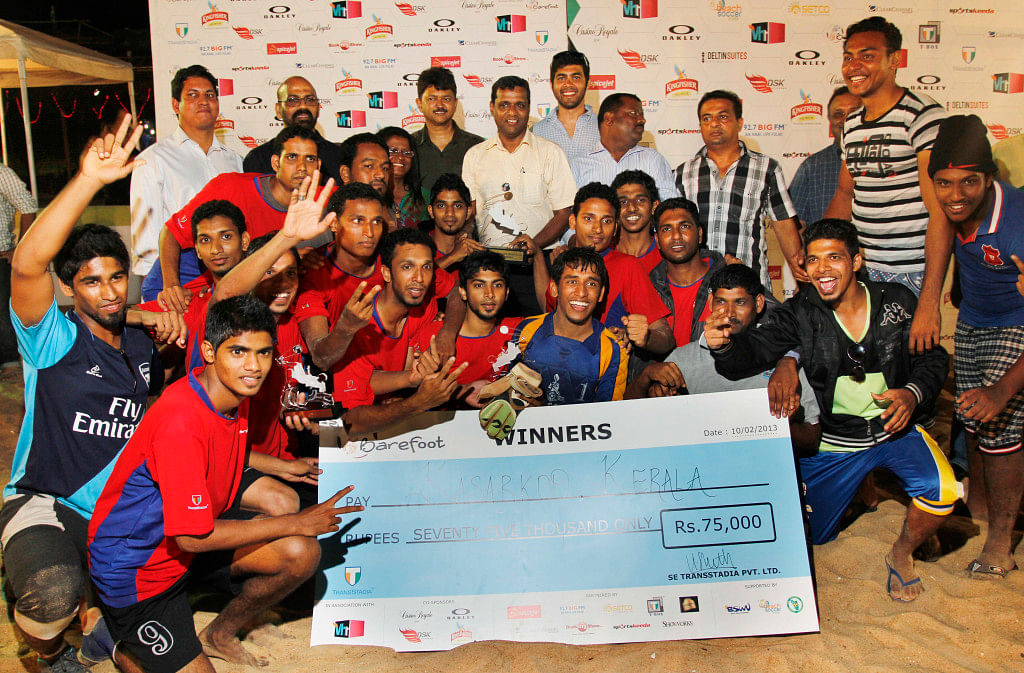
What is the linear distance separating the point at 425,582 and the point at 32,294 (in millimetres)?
1909

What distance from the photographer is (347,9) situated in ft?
23.7

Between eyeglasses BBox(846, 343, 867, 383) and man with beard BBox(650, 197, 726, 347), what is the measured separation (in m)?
0.77

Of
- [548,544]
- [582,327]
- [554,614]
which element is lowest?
[554,614]

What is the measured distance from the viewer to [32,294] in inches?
118

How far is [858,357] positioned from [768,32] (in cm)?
470

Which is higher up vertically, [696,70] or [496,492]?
[696,70]

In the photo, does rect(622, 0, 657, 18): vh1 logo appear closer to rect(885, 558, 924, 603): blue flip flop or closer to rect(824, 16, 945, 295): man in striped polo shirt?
rect(824, 16, 945, 295): man in striped polo shirt

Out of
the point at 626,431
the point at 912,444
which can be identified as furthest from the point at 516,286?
the point at 912,444

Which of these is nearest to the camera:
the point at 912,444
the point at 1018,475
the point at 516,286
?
the point at 912,444

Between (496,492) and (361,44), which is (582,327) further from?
(361,44)

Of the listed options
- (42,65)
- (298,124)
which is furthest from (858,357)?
(42,65)

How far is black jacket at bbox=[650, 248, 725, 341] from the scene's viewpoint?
4188 mm

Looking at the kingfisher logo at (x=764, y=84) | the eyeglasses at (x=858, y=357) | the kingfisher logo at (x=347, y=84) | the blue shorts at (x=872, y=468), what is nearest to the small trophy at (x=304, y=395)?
the blue shorts at (x=872, y=468)

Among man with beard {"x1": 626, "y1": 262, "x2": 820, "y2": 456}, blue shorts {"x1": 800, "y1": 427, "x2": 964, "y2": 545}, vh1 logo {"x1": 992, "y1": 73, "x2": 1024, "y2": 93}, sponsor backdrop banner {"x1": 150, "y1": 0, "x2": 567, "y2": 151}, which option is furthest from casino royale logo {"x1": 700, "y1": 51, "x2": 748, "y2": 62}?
blue shorts {"x1": 800, "y1": 427, "x2": 964, "y2": 545}
